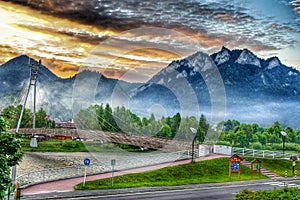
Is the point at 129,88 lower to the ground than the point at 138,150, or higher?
higher

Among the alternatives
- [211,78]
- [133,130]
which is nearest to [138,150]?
[133,130]

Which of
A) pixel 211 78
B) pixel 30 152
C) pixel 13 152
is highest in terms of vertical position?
pixel 211 78

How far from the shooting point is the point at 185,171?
33812 mm

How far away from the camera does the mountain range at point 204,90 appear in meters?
104

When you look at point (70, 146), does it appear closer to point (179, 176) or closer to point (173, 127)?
point (173, 127)

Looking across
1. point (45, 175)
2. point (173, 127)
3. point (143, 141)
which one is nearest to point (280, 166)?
point (143, 141)

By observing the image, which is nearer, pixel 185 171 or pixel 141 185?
pixel 141 185

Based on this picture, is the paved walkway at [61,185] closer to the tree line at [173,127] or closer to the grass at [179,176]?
the grass at [179,176]

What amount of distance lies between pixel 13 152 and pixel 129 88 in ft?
249

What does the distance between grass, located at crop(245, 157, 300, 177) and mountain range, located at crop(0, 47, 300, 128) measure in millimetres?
52197

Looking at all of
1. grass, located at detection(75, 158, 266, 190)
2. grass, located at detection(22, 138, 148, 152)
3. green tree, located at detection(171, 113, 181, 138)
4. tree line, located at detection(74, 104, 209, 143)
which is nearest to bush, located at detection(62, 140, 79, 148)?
grass, located at detection(22, 138, 148, 152)

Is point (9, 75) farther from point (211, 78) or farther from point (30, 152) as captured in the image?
point (30, 152)

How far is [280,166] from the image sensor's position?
130ft

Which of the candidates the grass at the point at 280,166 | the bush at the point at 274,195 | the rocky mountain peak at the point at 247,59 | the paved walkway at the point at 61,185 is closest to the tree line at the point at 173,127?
the grass at the point at 280,166
